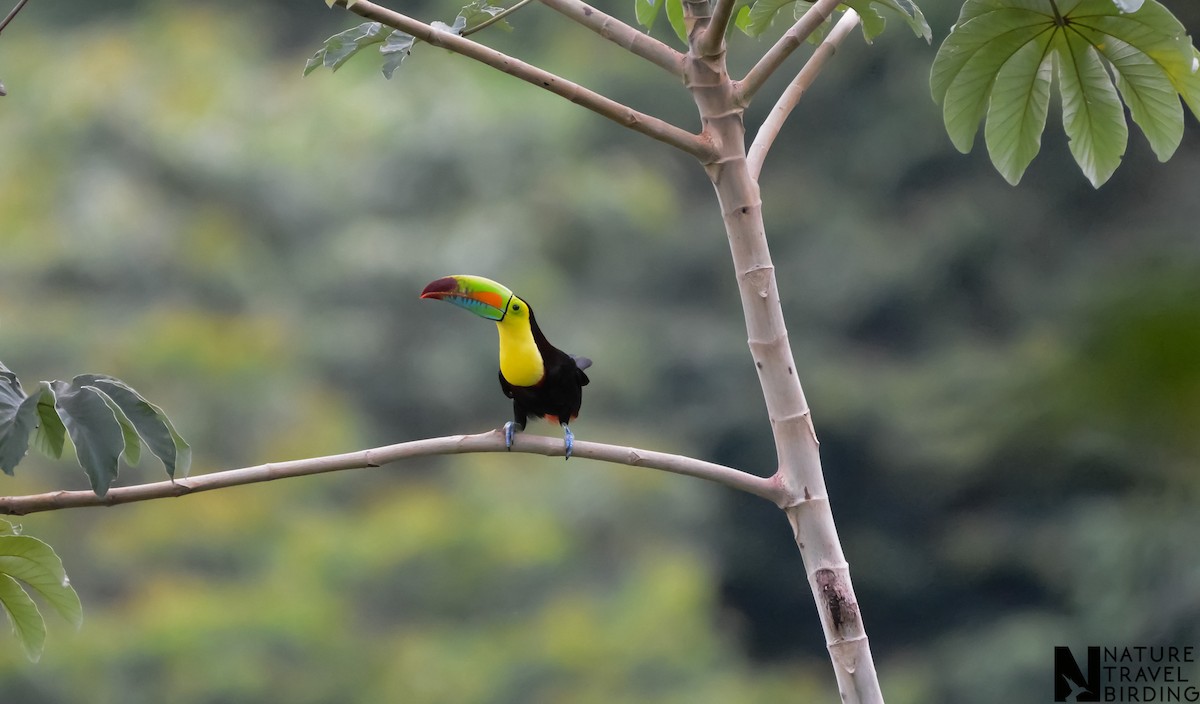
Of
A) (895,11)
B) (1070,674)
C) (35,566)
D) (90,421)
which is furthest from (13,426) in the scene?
(1070,674)

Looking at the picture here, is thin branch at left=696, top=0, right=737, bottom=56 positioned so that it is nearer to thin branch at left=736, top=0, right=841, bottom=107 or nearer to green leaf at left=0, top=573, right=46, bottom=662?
thin branch at left=736, top=0, right=841, bottom=107

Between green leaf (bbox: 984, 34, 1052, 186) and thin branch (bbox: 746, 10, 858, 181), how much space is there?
19cm

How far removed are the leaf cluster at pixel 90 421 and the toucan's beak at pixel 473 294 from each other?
0.36 meters

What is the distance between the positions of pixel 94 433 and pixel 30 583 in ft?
0.83

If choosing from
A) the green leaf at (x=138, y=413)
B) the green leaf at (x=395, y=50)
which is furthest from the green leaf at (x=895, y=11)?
the green leaf at (x=138, y=413)

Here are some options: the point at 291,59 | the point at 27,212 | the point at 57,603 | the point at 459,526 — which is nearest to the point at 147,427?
the point at 57,603

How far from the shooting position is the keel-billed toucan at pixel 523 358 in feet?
4.70

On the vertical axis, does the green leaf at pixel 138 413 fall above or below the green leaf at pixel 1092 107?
below

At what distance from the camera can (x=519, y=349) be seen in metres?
1.55

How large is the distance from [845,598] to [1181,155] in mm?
5532

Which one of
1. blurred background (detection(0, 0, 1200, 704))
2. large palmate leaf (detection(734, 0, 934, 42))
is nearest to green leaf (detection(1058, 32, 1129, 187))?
large palmate leaf (detection(734, 0, 934, 42))

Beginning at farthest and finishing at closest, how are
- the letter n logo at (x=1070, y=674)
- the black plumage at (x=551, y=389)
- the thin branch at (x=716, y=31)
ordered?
the letter n logo at (x=1070, y=674)
the black plumage at (x=551, y=389)
the thin branch at (x=716, y=31)

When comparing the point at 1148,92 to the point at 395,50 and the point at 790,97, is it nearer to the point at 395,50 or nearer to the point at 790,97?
the point at 790,97

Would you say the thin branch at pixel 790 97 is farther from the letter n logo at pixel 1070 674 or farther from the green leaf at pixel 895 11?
the letter n logo at pixel 1070 674
